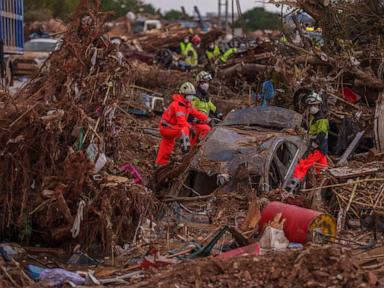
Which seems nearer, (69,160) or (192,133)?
(69,160)

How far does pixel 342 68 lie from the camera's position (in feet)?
51.3

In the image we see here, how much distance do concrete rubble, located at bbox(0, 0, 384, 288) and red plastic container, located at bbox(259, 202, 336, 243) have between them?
1 centimetres

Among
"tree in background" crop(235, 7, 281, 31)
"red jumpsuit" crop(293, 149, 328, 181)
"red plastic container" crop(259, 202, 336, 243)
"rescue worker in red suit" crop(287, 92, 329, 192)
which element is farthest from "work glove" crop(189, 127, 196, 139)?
"tree in background" crop(235, 7, 281, 31)

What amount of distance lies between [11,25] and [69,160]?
11.3 metres

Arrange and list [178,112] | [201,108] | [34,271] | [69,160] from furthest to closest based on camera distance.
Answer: [201,108]
[178,112]
[69,160]
[34,271]

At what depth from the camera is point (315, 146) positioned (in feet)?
37.8

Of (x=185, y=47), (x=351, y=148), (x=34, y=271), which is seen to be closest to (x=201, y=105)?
(x=351, y=148)

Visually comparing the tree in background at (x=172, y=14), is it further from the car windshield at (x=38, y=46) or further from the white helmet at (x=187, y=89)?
the white helmet at (x=187, y=89)

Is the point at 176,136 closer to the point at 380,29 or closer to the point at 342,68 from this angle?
the point at 342,68

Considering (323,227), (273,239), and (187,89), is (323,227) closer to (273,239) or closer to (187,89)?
(273,239)

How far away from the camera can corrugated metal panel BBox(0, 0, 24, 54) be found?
59.2 feet

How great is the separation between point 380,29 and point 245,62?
434 cm

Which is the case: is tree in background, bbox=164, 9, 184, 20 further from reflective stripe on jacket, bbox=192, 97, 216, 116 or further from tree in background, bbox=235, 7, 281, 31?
reflective stripe on jacket, bbox=192, 97, 216, 116

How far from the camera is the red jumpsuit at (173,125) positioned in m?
12.4
